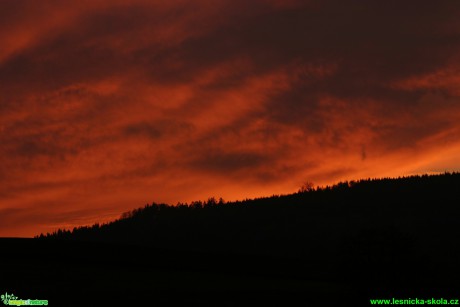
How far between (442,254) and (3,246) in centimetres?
5504

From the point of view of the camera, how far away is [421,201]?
14250 cm

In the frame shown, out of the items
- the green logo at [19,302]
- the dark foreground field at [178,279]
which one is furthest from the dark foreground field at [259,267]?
the green logo at [19,302]

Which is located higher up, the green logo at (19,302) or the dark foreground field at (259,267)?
the dark foreground field at (259,267)

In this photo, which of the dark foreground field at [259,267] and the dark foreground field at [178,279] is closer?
the dark foreground field at [178,279]

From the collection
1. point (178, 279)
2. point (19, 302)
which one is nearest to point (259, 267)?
point (178, 279)

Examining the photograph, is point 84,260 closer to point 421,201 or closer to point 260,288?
point 260,288

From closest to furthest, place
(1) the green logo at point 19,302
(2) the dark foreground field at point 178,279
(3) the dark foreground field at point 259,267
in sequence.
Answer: (1) the green logo at point 19,302 → (2) the dark foreground field at point 178,279 → (3) the dark foreground field at point 259,267

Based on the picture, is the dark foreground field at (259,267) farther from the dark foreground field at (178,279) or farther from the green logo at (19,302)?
the green logo at (19,302)

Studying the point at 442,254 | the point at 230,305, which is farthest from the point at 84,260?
the point at 442,254

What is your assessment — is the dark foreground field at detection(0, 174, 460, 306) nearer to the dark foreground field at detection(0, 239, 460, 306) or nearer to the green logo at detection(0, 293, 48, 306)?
the dark foreground field at detection(0, 239, 460, 306)

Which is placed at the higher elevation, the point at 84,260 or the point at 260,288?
the point at 84,260

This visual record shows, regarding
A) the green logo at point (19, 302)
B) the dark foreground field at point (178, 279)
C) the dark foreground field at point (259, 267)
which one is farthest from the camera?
the dark foreground field at point (259, 267)

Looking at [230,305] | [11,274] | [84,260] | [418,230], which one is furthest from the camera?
[418,230]

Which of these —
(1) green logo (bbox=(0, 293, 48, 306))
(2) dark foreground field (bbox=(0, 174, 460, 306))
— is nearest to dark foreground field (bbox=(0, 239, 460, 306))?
(2) dark foreground field (bbox=(0, 174, 460, 306))
